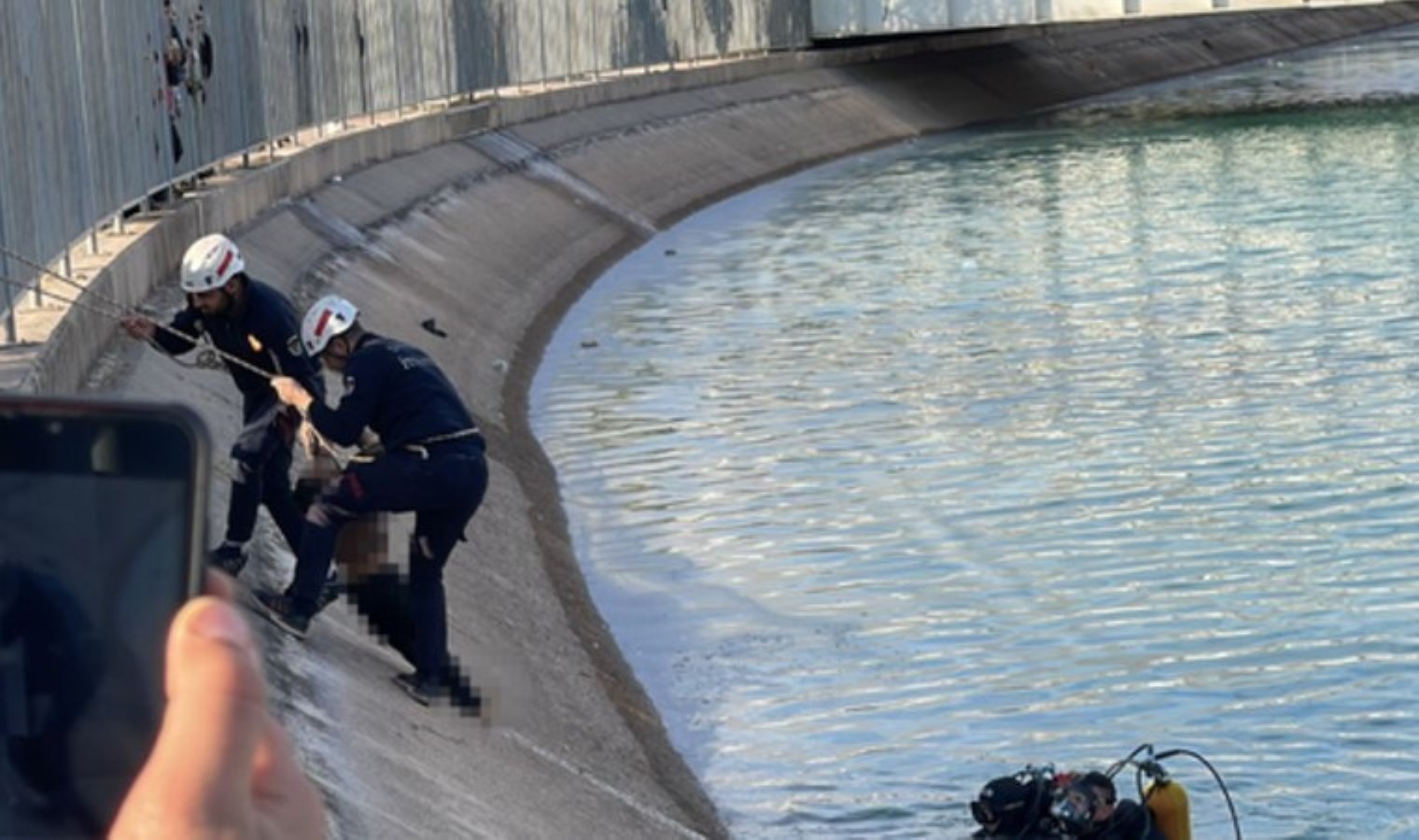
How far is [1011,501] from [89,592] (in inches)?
754

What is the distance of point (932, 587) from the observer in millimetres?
19172

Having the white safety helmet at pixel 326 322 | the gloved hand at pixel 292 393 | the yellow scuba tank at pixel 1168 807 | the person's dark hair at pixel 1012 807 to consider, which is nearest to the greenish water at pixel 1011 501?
the person's dark hair at pixel 1012 807

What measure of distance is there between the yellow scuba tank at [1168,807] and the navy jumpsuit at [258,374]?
4.62 meters

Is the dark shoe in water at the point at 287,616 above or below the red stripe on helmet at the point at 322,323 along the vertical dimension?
below

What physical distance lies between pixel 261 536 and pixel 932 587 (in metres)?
5.22

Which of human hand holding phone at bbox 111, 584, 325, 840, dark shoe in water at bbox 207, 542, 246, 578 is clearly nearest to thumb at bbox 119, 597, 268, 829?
human hand holding phone at bbox 111, 584, 325, 840

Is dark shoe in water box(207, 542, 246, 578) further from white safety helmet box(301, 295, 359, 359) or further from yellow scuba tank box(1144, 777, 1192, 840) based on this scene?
yellow scuba tank box(1144, 777, 1192, 840)

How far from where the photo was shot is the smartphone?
2.64 m

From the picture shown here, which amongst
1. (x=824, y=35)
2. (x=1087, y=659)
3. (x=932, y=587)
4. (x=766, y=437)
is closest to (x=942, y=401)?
(x=766, y=437)

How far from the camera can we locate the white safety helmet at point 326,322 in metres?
13.1

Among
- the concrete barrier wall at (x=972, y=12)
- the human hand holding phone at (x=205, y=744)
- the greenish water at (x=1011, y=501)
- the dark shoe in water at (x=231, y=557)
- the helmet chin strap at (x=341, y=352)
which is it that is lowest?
the greenish water at (x=1011, y=501)

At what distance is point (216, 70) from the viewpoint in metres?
29.3

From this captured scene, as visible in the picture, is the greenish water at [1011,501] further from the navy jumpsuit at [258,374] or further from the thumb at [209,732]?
the thumb at [209,732]

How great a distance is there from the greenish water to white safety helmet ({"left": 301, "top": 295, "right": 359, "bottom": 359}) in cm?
330
